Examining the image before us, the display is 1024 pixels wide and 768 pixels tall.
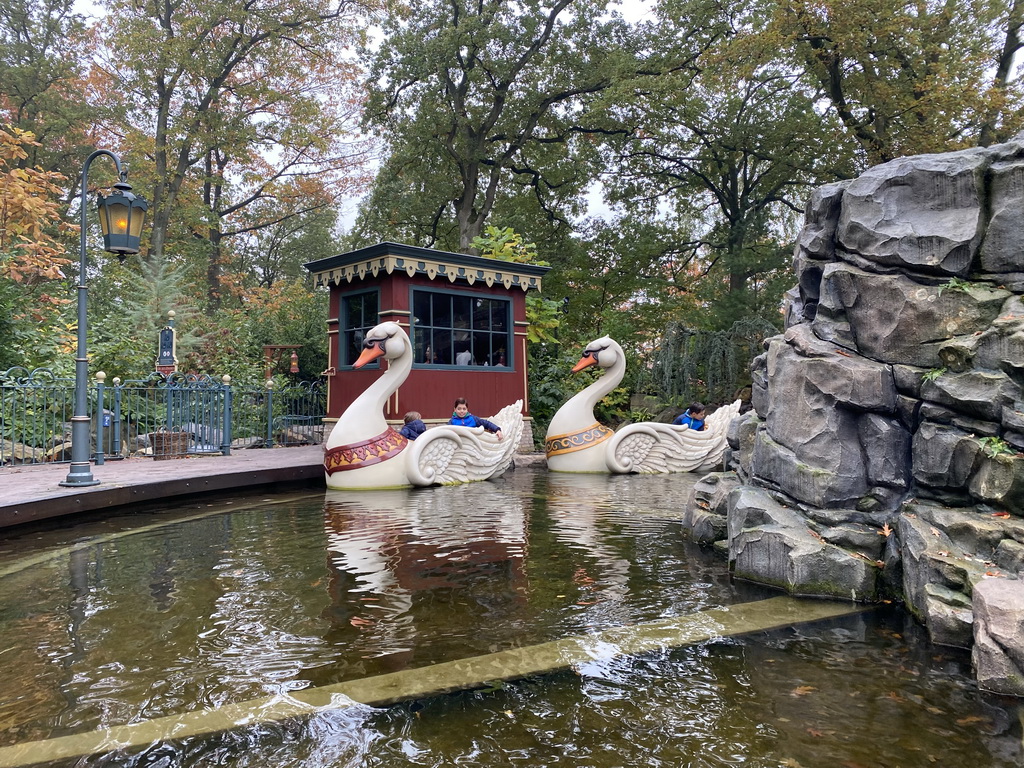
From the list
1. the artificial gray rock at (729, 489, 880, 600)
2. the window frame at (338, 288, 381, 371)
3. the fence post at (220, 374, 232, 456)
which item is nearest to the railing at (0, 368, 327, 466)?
the fence post at (220, 374, 232, 456)

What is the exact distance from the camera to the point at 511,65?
66.7ft

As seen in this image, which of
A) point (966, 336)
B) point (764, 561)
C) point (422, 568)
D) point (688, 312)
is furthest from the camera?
point (688, 312)

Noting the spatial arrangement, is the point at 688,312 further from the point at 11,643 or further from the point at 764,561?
the point at 11,643

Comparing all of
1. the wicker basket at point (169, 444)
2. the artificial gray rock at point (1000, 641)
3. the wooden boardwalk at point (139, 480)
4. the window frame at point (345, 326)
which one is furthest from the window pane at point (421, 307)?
the artificial gray rock at point (1000, 641)

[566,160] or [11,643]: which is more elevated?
[566,160]

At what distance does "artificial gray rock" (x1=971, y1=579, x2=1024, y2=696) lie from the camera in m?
3.05

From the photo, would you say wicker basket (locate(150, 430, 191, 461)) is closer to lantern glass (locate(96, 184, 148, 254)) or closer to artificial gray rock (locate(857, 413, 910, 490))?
lantern glass (locate(96, 184, 148, 254))

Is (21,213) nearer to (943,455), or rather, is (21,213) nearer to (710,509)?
(710,509)

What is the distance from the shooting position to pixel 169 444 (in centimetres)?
1093

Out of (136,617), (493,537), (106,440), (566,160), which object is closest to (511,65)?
(566,160)

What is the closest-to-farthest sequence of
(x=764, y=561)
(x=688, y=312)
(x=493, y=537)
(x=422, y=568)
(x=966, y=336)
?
(x=966, y=336)
(x=764, y=561)
(x=422, y=568)
(x=493, y=537)
(x=688, y=312)

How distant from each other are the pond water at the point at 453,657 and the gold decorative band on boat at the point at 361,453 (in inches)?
109

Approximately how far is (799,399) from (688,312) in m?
14.8

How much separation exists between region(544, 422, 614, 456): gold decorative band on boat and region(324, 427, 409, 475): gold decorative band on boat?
305 cm
